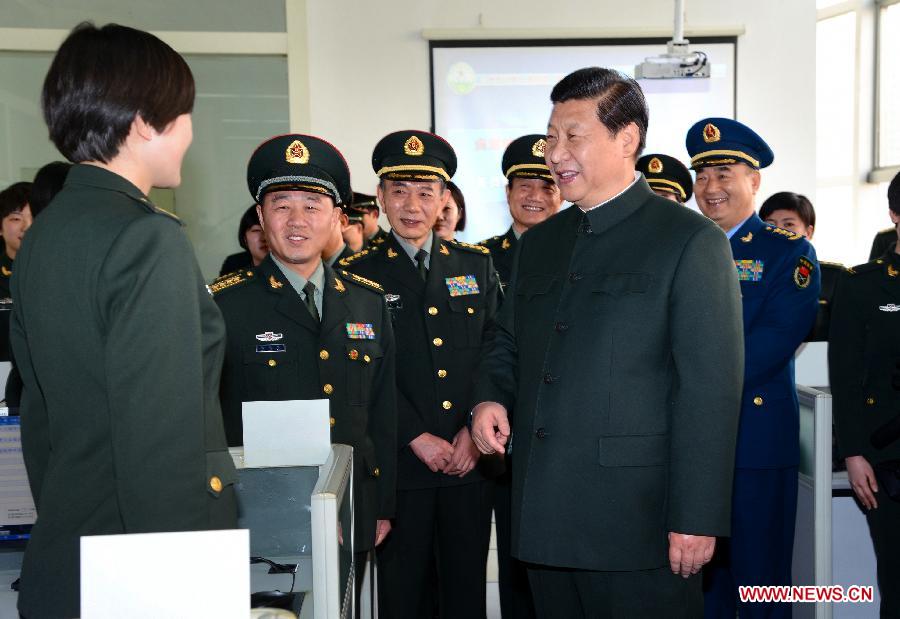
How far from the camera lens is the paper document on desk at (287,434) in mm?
1807

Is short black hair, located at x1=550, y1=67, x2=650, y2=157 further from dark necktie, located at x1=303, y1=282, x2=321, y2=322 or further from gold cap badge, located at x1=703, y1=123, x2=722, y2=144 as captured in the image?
gold cap badge, located at x1=703, y1=123, x2=722, y2=144

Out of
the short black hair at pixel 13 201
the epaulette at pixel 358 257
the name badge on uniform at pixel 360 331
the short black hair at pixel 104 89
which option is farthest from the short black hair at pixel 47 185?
the short black hair at pixel 13 201

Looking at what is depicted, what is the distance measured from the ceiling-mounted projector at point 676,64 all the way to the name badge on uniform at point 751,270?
3170 millimetres

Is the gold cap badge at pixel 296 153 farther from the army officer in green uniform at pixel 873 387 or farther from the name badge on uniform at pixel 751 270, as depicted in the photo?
the army officer in green uniform at pixel 873 387

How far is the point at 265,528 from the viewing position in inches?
72.6

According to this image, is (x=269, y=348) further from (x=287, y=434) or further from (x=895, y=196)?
(x=895, y=196)

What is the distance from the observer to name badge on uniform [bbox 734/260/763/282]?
2.78 metres

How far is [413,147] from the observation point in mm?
2934

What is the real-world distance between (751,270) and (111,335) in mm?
2169

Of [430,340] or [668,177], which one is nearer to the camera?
[430,340]

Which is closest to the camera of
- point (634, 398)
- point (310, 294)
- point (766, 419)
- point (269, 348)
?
point (634, 398)

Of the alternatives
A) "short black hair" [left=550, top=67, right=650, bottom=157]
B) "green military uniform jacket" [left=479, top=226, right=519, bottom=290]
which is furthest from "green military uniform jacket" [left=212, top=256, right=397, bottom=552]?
"green military uniform jacket" [left=479, top=226, right=519, bottom=290]

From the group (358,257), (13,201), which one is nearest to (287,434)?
(358,257)

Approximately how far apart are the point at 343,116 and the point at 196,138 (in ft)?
3.59
